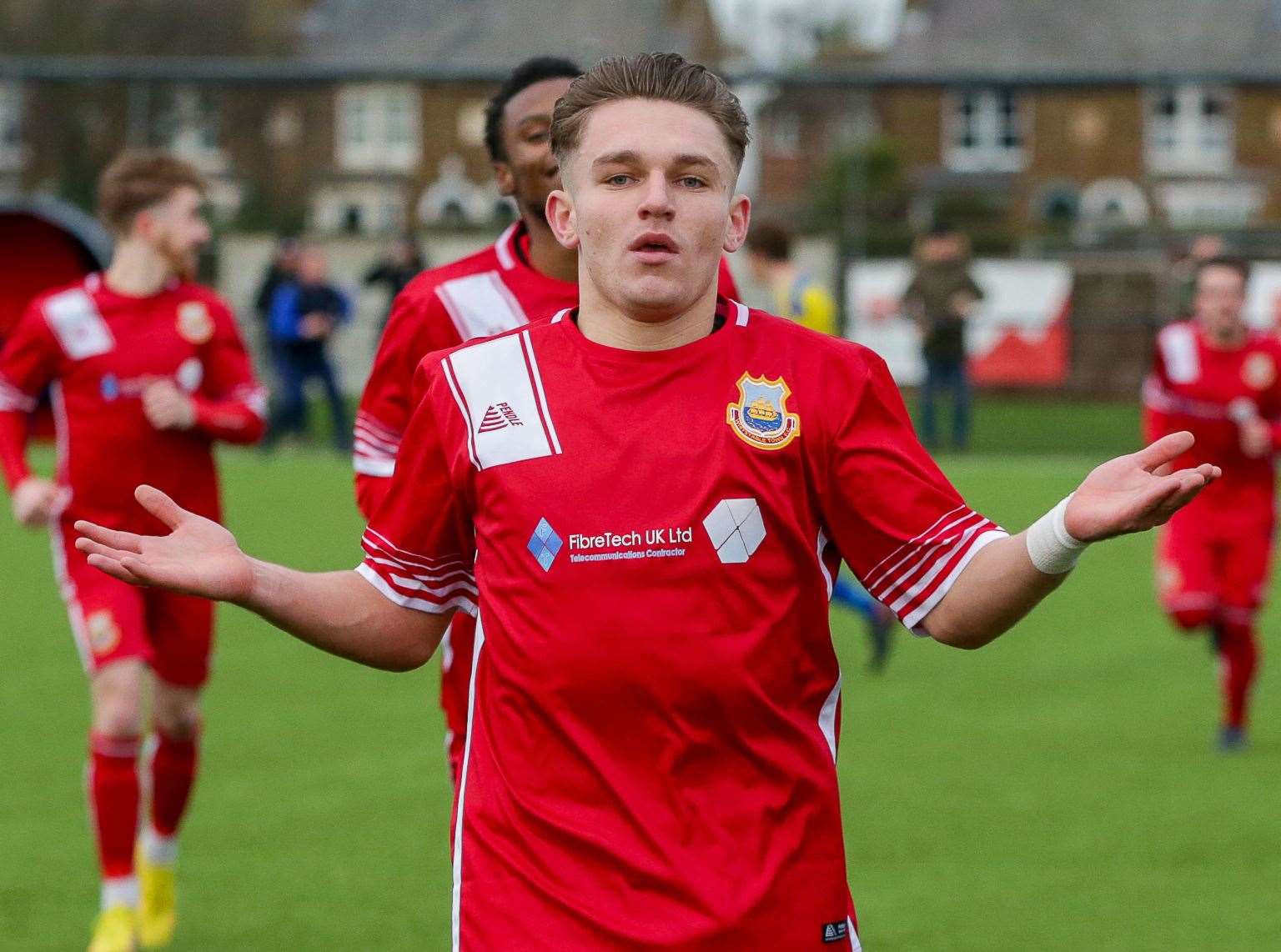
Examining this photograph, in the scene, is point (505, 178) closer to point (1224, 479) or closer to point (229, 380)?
point (229, 380)

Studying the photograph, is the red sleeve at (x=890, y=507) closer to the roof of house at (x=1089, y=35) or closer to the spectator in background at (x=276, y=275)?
the spectator in background at (x=276, y=275)

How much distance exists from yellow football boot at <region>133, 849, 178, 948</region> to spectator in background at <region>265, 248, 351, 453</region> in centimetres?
1555

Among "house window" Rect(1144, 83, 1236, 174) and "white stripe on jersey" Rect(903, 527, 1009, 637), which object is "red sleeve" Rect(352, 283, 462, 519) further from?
"house window" Rect(1144, 83, 1236, 174)

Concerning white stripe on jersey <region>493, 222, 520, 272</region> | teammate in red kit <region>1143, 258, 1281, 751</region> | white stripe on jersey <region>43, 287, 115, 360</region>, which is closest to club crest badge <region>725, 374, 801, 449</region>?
white stripe on jersey <region>493, 222, 520, 272</region>

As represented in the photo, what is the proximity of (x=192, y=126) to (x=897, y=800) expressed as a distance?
21391 millimetres

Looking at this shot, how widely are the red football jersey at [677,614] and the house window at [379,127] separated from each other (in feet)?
63.2

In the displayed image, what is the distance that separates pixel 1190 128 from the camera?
127 ft

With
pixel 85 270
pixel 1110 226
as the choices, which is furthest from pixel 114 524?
pixel 1110 226

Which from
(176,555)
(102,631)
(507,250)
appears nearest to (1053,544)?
(176,555)

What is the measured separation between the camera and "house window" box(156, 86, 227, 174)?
84.0 feet

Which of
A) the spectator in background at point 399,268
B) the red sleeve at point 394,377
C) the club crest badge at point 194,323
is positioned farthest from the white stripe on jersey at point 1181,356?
the spectator in background at point 399,268

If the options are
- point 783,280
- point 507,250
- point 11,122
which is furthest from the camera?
point 11,122

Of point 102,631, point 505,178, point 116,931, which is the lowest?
point 116,931

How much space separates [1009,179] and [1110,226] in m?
33.6
